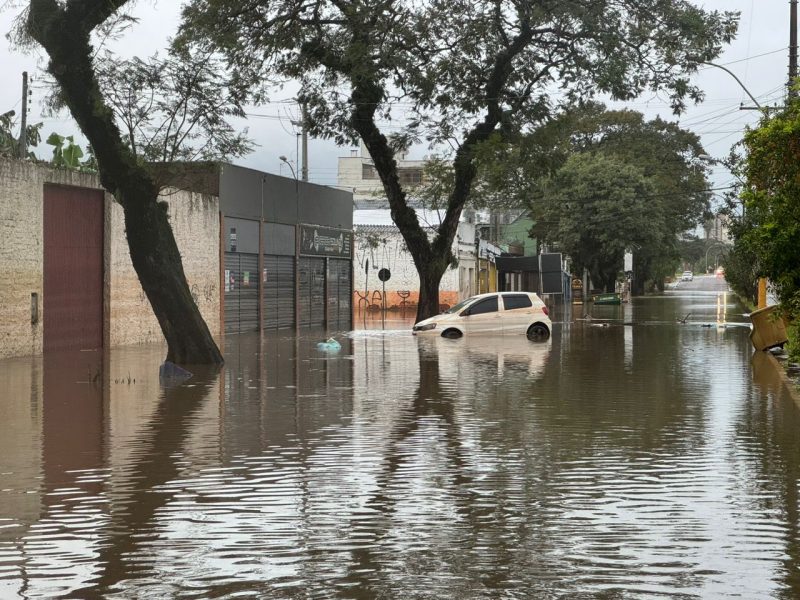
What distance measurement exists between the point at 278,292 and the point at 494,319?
389 inches

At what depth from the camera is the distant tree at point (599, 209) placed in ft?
253

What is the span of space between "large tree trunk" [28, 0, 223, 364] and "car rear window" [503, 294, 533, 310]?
13.4 m

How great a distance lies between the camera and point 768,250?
655 inches

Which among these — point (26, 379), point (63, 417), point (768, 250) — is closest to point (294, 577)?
point (63, 417)

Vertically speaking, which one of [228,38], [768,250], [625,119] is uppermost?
[625,119]

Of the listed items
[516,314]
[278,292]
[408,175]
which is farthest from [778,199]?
[408,175]

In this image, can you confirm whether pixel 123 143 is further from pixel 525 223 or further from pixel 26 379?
pixel 525 223

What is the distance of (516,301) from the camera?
36000 millimetres

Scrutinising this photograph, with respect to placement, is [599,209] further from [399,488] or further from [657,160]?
[399,488]

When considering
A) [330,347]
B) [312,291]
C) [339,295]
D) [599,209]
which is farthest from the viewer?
[599,209]

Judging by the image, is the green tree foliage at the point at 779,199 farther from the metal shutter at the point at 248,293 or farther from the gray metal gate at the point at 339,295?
the gray metal gate at the point at 339,295

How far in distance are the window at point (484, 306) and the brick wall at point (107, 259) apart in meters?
7.90

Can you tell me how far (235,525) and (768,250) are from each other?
10552mm

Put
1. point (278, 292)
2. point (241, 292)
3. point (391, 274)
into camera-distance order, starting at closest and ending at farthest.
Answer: point (241, 292) < point (278, 292) < point (391, 274)
